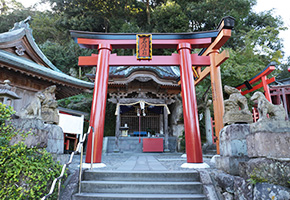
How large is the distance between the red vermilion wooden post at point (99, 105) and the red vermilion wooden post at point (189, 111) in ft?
7.84

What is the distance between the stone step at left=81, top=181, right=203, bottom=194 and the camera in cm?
331

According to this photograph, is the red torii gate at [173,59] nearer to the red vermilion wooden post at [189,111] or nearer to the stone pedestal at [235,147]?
the red vermilion wooden post at [189,111]

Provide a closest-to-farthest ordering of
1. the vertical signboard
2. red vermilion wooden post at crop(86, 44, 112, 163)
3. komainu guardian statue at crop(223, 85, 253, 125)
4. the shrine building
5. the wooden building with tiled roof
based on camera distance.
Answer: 1. komainu guardian statue at crop(223, 85, 253, 125)
2. red vermilion wooden post at crop(86, 44, 112, 163)
3. the vertical signboard
4. the wooden building with tiled roof
5. the shrine building

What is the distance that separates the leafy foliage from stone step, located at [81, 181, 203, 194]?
2.54ft

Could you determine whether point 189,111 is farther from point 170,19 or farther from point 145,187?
point 170,19

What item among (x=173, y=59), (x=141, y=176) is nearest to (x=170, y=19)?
(x=173, y=59)

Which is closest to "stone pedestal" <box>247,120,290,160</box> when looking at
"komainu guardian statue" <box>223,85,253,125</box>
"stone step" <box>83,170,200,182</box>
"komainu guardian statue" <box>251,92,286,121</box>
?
"komainu guardian statue" <box>251,92,286,121</box>

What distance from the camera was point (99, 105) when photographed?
5.26 metres

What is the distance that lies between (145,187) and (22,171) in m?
2.06

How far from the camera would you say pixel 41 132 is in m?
3.30

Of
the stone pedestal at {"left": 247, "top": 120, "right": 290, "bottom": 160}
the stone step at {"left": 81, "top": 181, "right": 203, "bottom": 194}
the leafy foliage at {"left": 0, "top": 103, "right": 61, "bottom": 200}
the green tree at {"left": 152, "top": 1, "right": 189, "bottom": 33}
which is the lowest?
the stone step at {"left": 81, "top": 181, "right": 203, "bottom": 194}

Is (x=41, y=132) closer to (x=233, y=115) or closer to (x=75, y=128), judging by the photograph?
(x=233, y=115)

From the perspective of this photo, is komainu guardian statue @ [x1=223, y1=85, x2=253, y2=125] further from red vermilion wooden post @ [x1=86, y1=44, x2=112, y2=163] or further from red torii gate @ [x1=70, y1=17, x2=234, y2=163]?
red vermilion wooden post @ [x1=86, y1=44, x2=112, y2=163]

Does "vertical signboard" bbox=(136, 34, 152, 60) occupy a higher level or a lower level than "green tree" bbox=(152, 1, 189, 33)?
lower
